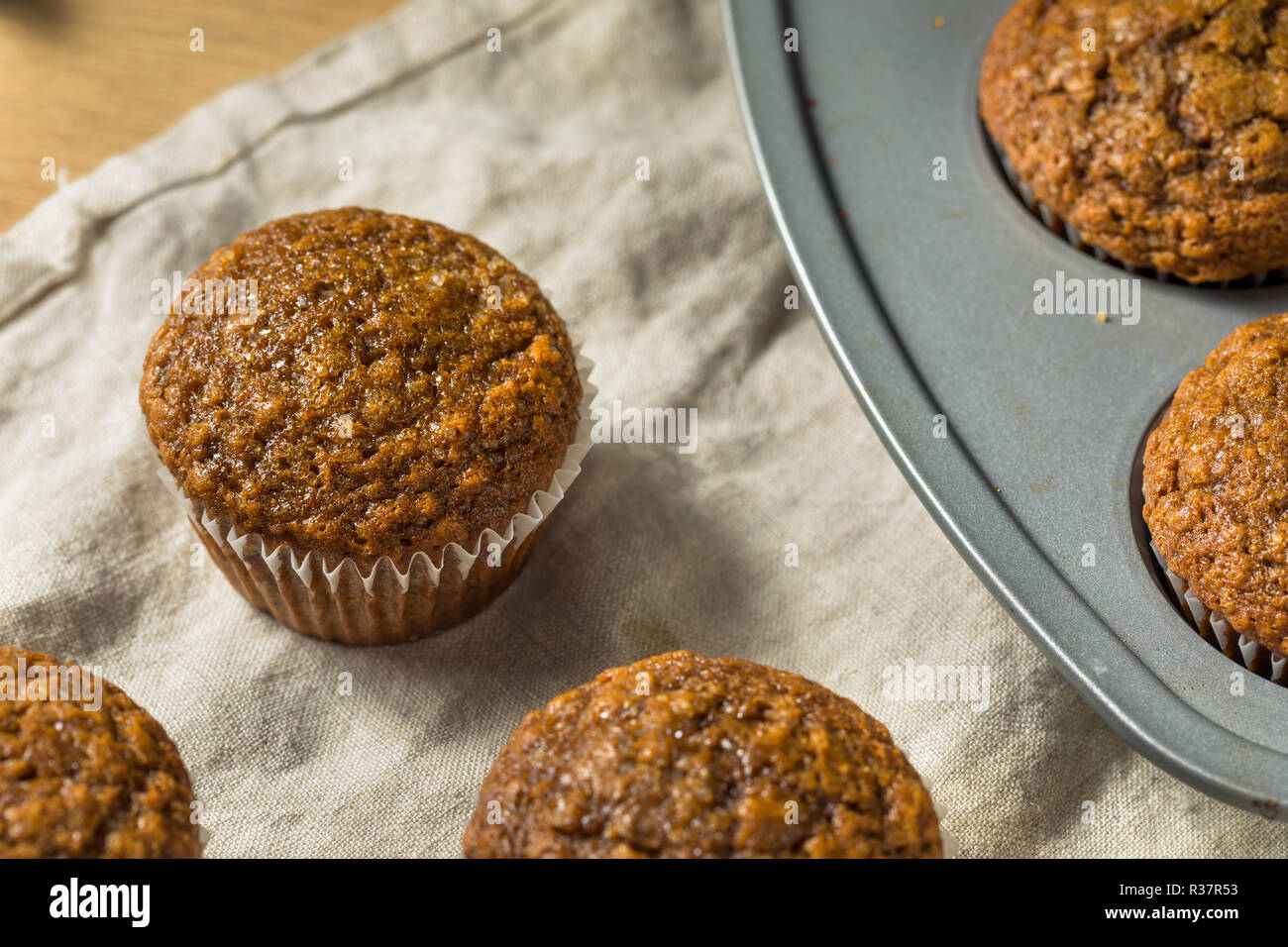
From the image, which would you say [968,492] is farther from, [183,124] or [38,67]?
[38,67]

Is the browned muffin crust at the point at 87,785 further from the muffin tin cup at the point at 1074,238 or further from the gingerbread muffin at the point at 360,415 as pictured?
the muffin tin cup at the point at 1074,238

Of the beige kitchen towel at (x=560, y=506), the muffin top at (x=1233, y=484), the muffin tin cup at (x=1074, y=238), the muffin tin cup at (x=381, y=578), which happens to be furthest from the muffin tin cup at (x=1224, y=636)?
the muffin tin cup at (x=381, y=578)

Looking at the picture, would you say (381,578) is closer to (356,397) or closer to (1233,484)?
(356,397)

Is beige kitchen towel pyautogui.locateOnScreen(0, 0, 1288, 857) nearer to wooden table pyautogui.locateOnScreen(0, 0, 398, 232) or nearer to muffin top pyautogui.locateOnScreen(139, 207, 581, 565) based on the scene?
wooden table pyautogui.locateOnScreen(0, 0, 398, 232)

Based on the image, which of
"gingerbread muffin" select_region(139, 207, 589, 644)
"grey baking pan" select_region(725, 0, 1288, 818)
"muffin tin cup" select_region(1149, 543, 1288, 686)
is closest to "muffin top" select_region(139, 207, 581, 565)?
"gingerbread muffin" select_region(139, 207, 589, 644)

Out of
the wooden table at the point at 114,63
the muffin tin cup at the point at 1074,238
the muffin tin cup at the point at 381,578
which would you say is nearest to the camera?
the muffin tin cup at the point at 381,578
